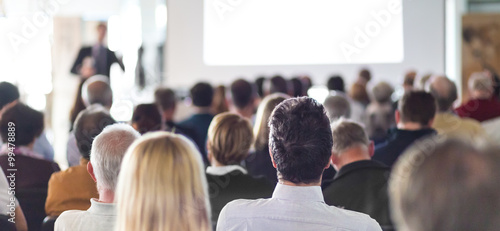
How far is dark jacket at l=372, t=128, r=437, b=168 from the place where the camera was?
135 inches

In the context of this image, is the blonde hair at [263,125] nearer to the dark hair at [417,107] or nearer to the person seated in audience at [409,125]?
the person seated in audience at [409,125]

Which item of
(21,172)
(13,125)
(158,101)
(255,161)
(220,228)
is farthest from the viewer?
(158,101)

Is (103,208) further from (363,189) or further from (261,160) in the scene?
(261,160)

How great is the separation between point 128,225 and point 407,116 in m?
2.59

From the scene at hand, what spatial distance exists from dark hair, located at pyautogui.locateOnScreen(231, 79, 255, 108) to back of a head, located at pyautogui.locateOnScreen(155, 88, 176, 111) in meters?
0.53

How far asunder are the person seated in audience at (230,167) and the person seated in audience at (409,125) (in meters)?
0.89

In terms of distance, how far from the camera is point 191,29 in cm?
897

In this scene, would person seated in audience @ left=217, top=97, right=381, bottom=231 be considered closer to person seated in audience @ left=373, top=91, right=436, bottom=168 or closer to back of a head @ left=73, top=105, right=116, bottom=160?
back of a head @ left=73, top=105, right=116, bottom=160

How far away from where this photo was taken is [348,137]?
111 inches

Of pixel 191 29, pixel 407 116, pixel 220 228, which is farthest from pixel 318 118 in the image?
pixel 191 29

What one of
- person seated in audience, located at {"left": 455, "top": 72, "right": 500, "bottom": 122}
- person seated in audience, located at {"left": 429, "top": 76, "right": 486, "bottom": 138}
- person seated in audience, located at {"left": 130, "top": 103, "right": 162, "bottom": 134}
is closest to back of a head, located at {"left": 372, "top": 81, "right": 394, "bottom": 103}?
person seated in audience, located at {"left": 455, "top": 72, "right": 500, "bottom": 122}

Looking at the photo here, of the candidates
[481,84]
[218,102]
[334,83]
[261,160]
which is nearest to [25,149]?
[261,160]

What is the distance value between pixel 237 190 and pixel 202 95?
8.09 feet

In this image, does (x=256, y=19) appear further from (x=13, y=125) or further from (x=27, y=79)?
(x=13, y=125)
